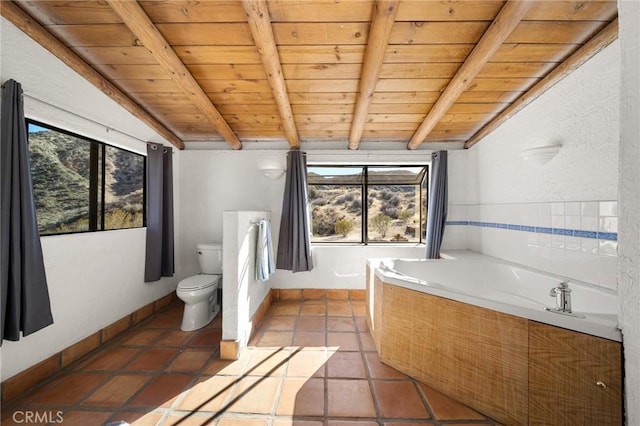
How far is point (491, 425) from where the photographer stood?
4.22 feet

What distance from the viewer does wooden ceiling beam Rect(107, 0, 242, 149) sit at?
4.36ft

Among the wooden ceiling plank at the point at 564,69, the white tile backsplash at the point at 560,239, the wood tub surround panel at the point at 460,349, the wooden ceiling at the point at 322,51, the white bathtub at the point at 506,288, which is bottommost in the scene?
the wood tub surround panel at the point at 460,349

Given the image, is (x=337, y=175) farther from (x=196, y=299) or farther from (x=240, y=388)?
(x=240, y=388)

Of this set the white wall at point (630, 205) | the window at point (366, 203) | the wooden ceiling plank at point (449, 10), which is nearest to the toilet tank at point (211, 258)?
the window at point (366, 203)

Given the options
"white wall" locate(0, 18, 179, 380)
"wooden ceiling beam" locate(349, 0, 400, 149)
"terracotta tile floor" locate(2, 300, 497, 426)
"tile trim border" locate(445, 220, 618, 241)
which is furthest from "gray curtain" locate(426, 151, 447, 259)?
"white wall" locate(0, 18, 179, 380)

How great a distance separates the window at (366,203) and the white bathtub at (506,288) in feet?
2.77

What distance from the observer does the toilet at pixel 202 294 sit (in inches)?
87.0

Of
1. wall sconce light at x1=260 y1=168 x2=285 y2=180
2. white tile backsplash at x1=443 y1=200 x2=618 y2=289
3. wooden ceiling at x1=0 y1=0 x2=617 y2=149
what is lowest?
white tile backsplash at x1=443 y1=200 x2=618 y2=289

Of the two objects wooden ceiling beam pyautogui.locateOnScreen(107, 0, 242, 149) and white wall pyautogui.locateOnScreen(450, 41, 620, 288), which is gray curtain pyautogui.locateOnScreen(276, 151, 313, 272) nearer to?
wooden ceiling beam pyautogui.locateOnScreen(107, 0, 242, 149)

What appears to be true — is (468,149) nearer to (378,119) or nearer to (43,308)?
(378,119)

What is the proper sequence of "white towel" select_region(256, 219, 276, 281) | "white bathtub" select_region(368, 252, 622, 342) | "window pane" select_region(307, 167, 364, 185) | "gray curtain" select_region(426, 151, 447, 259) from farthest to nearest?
"window pane" select_region(307, 167, 364, 185) → "gray curtain" select_region(426, 151, 447, 259) → "white towel" select_region(256, 219, 276, 281) → "white bathtub" select_region(368, 252, 622, 342)

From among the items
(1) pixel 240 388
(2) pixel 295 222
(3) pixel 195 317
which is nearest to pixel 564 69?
(2) pixel 295 222

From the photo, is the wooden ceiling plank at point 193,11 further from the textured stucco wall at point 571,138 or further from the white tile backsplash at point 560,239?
the white tile backsplash at point 560,239

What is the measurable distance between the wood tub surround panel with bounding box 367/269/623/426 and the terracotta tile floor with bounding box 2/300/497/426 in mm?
129
